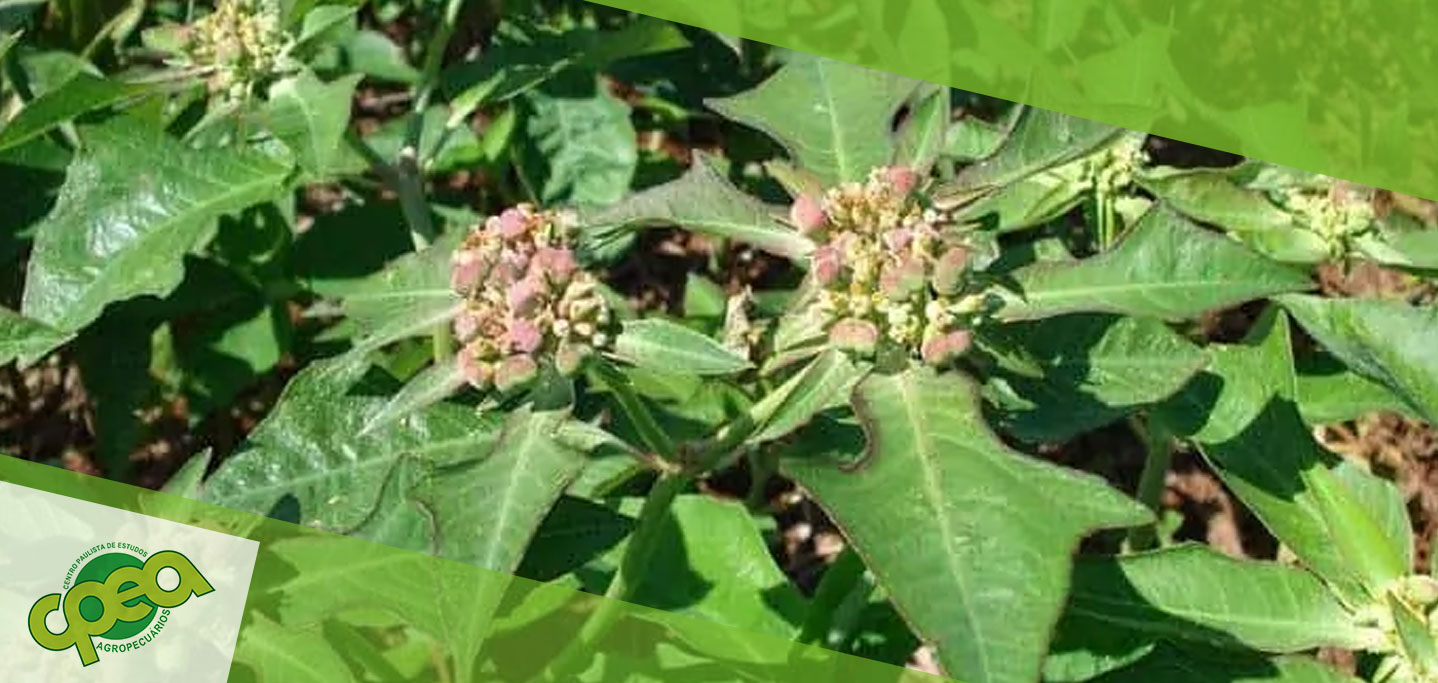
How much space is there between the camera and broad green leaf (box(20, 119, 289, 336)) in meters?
1.75

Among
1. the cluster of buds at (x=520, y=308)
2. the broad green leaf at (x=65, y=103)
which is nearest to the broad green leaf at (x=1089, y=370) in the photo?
the cluster of buds at (x=520, y=308)

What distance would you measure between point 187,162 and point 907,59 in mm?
762

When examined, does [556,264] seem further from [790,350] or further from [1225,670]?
[1225,670]

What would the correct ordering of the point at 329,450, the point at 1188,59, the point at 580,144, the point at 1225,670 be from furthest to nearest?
the point at 1188,59, the point at 580,144, the point at 329,450, the point at 1225,670

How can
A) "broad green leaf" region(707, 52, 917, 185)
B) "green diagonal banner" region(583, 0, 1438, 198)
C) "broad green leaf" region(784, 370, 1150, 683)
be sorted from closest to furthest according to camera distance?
"broad green leaf" region(784, 370, 1150, 683) < "broad green leaf" region(707, 52, 917, 185) < "green diagonal banner" region(583, 0, 1438, 198)

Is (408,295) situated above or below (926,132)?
below

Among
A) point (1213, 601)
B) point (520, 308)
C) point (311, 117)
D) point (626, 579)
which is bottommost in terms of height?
point (626, 579)

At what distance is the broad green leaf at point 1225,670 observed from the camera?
4.79 feet

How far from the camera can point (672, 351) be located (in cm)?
132

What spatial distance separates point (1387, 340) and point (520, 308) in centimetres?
76

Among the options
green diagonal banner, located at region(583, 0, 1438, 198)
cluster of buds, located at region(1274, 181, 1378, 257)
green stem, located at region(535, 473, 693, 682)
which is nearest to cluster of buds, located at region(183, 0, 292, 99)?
green diagonal banner, located at region(583, 0, 1438, 198)

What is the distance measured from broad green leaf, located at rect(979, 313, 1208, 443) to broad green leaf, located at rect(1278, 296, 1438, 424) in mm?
198

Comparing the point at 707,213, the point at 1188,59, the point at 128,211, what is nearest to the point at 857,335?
the point at 707,213

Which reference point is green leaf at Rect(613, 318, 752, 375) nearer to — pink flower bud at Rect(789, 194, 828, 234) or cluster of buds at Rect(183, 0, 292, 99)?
pink flower bud at Rect(789, 194, 828, 234)
